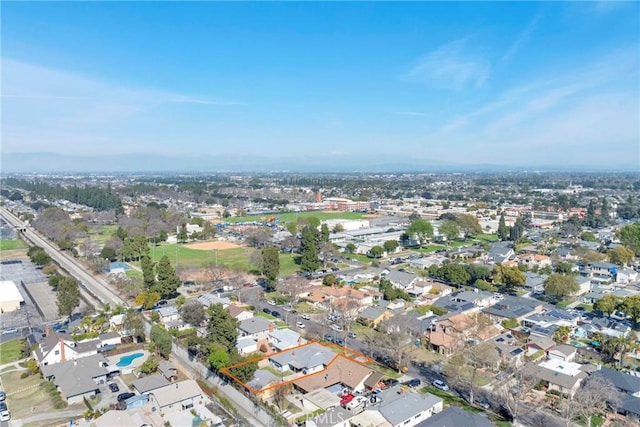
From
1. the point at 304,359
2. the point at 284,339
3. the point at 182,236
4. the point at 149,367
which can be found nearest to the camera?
the point at 149,367

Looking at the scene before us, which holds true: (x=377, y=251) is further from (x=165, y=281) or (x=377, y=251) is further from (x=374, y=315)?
(x=165, y=281)

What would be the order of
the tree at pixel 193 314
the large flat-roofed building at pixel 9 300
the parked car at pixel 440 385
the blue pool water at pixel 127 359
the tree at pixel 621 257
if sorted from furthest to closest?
the tree at pixel 621 257, the large flat-roofed building at pixel 9 300, the tree at pixel 193 314, the blue pool water at pixel 127 359, the parked car at pixel 440 385

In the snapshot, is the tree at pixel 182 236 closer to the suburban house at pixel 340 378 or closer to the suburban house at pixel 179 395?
the suburban house at pixel 179 395

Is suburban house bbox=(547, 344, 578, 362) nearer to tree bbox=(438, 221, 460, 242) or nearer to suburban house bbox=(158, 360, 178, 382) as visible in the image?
suburban house bbox=(158, 360, 178, 382)

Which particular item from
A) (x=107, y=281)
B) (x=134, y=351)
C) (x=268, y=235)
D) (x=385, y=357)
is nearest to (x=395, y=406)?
(x=385, y=357)

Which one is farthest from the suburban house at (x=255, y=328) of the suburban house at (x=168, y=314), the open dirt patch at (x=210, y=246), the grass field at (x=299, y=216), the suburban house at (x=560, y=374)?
the grass field at (x=299, y=216)

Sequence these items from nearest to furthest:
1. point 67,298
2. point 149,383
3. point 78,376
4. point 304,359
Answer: point 149,383 → point 78,376 → point 304,359 → point 67,298

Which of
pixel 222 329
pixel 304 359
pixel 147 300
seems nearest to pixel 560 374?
pixel 304 359
